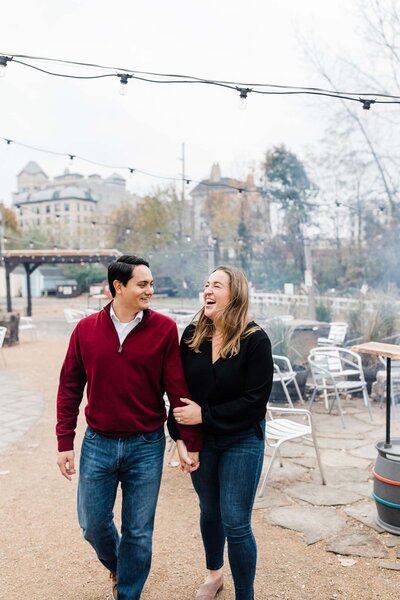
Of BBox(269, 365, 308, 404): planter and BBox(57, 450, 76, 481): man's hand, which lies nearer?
BBox(57, 450, 76, 481): man's hand

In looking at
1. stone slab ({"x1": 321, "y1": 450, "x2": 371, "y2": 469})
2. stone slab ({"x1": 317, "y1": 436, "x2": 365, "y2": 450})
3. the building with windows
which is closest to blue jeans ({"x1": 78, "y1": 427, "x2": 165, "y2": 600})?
stone slab ({"x1": 321, "y1": 450, "x2": 371, "y2": 469})

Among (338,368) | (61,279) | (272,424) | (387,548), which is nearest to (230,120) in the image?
(338,368)

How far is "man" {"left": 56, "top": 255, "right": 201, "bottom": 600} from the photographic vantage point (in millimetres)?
2035

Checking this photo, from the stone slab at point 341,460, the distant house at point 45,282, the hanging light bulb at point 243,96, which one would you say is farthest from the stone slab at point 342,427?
the distant house at point 45,282

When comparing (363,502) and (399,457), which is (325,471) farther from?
(399,457)

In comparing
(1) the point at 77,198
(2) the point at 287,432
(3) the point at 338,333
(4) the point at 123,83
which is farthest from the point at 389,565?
(1) the point at 77,198

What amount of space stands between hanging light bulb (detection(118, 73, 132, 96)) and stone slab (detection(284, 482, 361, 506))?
3.18 m

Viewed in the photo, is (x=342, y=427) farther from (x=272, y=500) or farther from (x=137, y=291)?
(x=137, y=291)

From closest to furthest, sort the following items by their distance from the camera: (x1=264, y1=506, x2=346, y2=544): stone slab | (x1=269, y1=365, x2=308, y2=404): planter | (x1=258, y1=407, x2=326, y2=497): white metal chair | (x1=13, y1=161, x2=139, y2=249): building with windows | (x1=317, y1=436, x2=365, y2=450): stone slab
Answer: (x1=264, y1=506, x2=346, y2=544): stone slab → (x1=258, y1=407, x2=326, y2=497): white metal chair → (x1=317, y1=436, x2=365, y2=450): stone slab → (x1=269, y1=365, x2=308, y2=404): planter → (x1=13, y1=161, x2=139, y2=249): building with windows

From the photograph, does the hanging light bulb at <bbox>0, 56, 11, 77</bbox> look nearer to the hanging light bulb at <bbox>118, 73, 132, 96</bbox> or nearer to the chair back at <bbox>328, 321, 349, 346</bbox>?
the hanging light bulb at <bbox>118, 73, 132, 96</bbox>

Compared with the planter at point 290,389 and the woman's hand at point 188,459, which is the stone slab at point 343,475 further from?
the woman's hand at point 188,459

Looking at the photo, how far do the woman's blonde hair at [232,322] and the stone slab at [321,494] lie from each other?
1.81 m

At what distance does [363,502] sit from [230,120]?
1574 cm

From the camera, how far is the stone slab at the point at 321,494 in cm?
341
